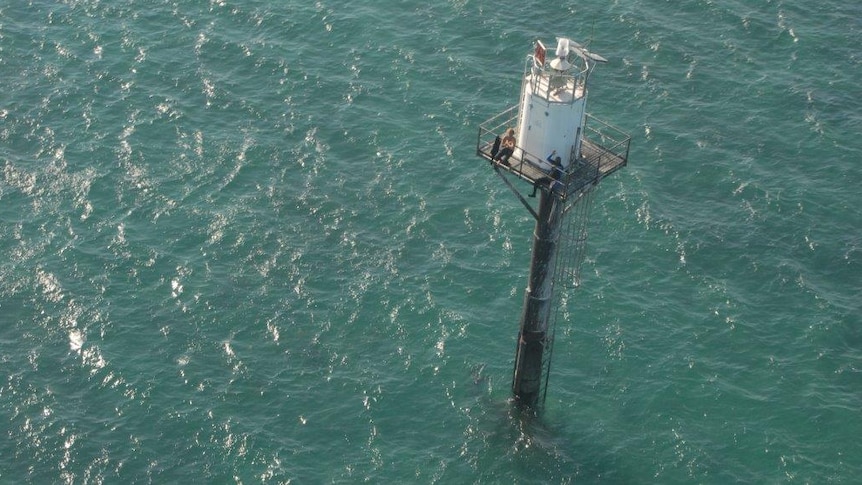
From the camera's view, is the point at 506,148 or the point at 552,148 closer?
the point at 552,148

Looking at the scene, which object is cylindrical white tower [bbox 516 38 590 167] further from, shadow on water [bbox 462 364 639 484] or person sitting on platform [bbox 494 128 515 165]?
shadow on water [bbox 462 364 639 484]

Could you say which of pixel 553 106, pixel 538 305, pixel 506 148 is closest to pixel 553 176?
pixel 506 148

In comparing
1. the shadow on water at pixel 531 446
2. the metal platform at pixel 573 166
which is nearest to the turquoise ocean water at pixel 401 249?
the shadow on water at pixel 531 446

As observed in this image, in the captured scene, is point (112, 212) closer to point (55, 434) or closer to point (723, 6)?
point (55, 434)

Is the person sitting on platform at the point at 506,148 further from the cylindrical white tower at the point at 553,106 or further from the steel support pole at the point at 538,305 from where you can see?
the steel support pole at the point at 538,305

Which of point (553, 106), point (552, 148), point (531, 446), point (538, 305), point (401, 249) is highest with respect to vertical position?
point (553, 106)

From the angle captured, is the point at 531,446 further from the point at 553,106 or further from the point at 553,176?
the point at 553,106

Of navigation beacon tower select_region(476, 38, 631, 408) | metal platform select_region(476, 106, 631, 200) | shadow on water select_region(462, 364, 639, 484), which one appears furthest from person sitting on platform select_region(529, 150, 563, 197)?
shadow on water select_region(462, 364, 639, 484)
